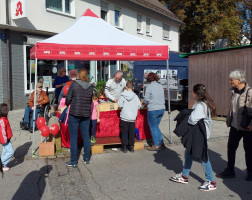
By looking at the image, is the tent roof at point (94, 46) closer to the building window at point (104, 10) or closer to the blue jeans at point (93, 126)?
the blue jeans at point (93, 126)

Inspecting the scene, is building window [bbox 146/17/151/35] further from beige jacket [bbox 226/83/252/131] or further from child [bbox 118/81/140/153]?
beige jacket [bbox 226/83/252/131]

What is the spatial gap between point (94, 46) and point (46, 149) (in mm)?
2485

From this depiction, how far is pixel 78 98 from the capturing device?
5406 millimetres

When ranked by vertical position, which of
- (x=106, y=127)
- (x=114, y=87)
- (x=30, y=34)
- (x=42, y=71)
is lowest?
(x=106, y=127)

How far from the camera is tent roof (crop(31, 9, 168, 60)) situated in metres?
6.36

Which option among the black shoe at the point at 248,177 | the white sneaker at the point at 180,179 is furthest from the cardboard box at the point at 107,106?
the black shoe at the point at 248,177

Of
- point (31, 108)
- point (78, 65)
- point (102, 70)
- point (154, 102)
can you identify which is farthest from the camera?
point (102, 70)

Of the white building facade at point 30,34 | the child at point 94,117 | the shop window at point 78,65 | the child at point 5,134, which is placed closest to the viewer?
the child at point 5,134

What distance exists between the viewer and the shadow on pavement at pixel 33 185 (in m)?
4.22

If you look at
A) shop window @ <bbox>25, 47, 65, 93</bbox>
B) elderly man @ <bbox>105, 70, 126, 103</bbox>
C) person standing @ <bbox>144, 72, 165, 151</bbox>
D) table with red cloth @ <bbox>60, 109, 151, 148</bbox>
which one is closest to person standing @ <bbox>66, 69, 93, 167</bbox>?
table with red cloth @ <bbox>60, 109, 151, 148</bbox>

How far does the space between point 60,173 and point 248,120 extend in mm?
3204

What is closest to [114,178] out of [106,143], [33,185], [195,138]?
[33,185]

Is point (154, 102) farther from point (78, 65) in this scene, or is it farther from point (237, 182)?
point (78, 65)

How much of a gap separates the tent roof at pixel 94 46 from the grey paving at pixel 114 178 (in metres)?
2.15
